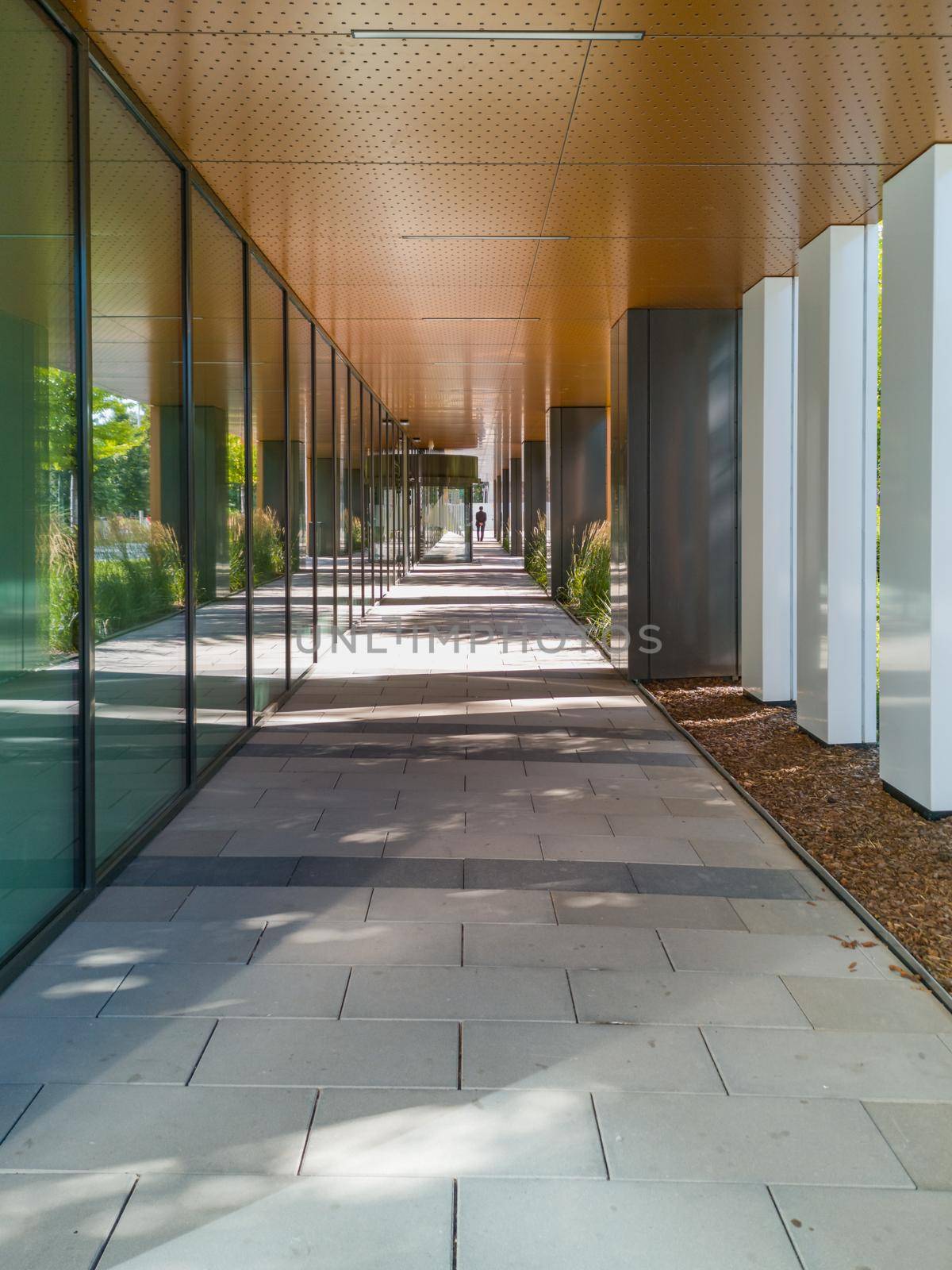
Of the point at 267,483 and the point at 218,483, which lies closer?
the point at 218,483

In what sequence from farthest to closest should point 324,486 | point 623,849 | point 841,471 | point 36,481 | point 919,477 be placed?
point 324,486 < point 841,471 < point 919,477 < point 623,849 < point 36,481

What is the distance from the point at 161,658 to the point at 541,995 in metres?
2.60

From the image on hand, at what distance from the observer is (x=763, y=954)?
390 centimetres

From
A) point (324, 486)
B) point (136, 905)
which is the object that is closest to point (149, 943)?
point (136, 905)

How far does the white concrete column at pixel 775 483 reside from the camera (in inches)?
346

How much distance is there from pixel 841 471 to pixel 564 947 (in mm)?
4181

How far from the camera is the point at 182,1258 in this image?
7.46 feet

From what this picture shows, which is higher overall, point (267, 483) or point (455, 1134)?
point (267, 483)

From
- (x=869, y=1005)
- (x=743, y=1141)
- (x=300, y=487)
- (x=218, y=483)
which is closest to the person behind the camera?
(x=743, y=1141)

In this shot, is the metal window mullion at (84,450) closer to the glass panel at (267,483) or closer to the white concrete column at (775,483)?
the glass panel at (267,483)

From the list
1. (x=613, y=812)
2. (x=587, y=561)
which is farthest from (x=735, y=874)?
(x=587, y=561)

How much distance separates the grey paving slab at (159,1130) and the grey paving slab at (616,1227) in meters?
0.47

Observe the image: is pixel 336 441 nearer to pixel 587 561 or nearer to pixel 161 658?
pixel 587 561

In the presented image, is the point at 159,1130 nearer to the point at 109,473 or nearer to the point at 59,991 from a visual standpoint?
the point at 59,991
